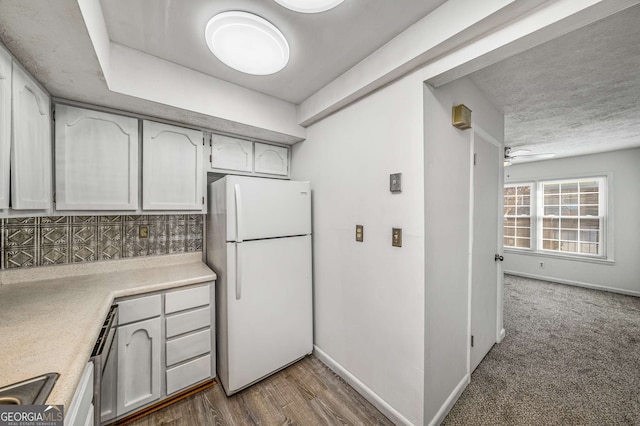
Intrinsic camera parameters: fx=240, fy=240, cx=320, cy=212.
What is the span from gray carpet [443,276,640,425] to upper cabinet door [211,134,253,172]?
8.45ft

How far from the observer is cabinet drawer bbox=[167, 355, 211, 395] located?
173 cm

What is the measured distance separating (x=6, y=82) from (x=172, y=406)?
210 centimetres

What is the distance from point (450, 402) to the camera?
1.69 m

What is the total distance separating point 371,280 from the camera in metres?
1.79

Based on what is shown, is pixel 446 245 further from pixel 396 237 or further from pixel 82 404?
pixel 82 404

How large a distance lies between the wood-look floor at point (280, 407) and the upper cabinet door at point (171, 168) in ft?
4.85

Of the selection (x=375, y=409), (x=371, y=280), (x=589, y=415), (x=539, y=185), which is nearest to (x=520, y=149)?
(x=539, y=185)

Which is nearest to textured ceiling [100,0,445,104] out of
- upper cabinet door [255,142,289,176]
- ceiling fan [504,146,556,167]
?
upper cabinet door [255,142,289,176]

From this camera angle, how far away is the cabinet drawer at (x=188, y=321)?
1.73 meters

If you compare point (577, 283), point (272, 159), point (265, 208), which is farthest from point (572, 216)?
point (265, 208)

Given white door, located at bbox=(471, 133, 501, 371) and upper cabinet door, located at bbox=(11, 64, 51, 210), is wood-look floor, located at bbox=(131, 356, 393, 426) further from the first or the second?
upper cabinet door, located at bbox=(11, 64, 51, 210)

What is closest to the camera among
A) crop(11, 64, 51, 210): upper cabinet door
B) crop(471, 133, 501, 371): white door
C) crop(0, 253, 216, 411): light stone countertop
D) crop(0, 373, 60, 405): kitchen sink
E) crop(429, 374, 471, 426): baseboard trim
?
crop(0, 373, 60, 405): kitchen sink

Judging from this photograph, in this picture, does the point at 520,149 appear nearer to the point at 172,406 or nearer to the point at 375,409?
the point at 375,409

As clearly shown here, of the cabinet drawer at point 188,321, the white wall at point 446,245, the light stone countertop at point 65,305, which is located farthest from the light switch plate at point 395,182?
the cabinet drawer at point 188,321
